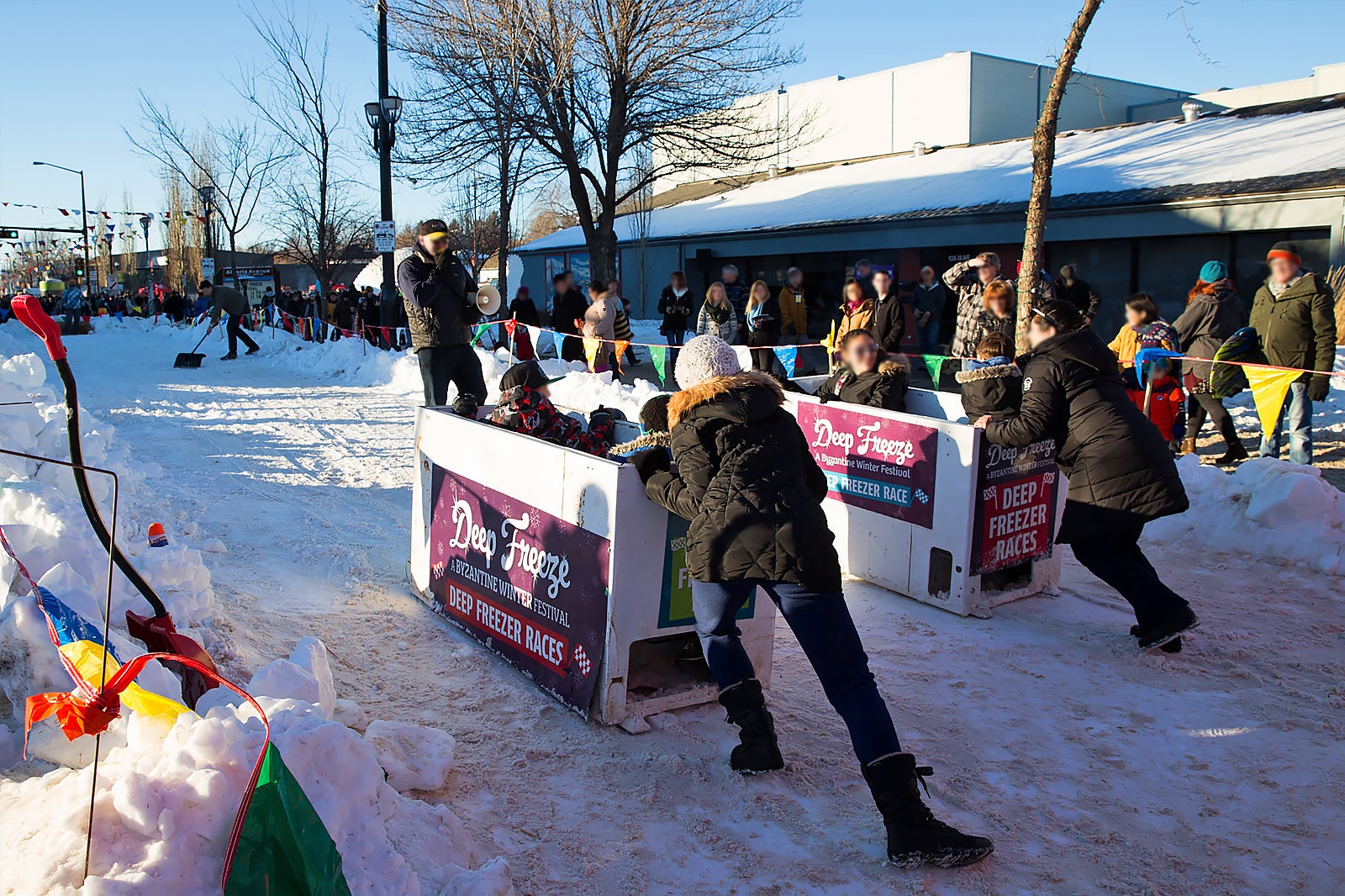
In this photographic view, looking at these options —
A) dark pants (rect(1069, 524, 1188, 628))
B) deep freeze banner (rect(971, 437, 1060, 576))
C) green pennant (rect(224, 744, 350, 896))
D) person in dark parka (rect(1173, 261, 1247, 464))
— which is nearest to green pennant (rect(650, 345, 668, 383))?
person in dark parka (rect(1173, 261, 1247, 464))

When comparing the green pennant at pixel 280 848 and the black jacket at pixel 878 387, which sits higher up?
the black jacket at pixel 878 387

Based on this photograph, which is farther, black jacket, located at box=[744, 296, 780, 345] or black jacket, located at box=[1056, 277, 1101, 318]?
black jacket, located at box=[744, 296, 780, 345]

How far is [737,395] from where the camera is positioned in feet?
11.5

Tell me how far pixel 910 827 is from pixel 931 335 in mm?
12224

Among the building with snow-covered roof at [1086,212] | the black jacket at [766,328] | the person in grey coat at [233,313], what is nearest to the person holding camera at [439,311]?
the black jacket at [766,328]

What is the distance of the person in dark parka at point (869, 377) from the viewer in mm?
6469

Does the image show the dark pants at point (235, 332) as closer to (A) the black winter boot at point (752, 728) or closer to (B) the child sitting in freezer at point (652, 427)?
(B) the child sitting in freezer at point (652, 427)

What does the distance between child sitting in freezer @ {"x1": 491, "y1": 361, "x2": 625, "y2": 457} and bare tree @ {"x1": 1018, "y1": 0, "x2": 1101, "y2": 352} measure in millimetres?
5788

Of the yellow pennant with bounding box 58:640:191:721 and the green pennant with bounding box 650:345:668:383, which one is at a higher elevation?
the green pennant with bounding box 650:345:668:383

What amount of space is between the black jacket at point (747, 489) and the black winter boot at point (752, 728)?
522mm

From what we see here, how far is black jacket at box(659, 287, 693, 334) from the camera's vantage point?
1662 cm

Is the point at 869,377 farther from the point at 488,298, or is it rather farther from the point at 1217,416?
the point at 488,298

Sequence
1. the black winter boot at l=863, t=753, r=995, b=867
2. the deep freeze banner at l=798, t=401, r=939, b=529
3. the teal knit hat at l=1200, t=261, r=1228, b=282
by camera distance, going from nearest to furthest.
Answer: the black winter boot at l=863, t=753, r=995, b=867
the deep freeze banner at l=798, t=401, r=939, b=529
the teal knit hat at l=1200, t=261, r=1228, b=282

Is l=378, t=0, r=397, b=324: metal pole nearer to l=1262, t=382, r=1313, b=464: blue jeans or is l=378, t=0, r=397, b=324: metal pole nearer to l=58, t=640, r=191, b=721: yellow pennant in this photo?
l=1262, t=382, r=1313, b=464: blue jeans
